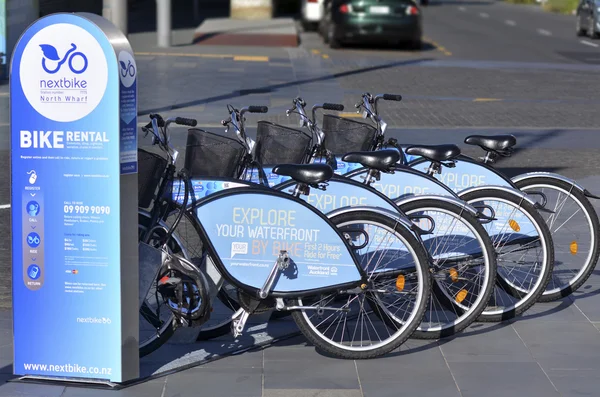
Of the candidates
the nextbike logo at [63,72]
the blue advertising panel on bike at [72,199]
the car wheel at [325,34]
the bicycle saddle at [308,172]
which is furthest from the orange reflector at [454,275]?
the car wheel at [325,34]

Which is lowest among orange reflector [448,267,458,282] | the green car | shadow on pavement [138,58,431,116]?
shadow on pavement [138,58,431,116]

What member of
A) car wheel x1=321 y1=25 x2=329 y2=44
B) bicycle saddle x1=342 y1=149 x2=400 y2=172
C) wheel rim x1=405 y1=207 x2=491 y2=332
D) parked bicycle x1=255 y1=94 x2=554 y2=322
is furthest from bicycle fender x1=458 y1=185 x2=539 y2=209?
car wheel x1=321 y1=25 x2=329 y2=44

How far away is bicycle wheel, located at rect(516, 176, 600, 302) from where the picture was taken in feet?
20.3

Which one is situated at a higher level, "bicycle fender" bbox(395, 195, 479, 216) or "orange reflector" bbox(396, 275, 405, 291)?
"bicycle fender" bbox(395, 195, 479, 216)

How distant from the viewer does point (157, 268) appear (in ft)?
16.4

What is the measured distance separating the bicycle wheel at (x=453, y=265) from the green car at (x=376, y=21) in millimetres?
18328

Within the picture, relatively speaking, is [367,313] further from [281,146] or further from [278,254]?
[281,146]

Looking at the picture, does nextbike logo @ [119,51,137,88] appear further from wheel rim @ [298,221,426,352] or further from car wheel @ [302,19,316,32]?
car wheel @ [302,19,316,32]

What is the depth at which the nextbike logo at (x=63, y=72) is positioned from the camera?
440 centimetres

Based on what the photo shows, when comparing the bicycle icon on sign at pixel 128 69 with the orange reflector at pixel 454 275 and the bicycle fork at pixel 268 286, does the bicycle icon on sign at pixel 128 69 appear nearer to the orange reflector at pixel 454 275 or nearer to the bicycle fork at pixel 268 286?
the bicycle fork at pixel 268 286

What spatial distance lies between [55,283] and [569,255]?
3.66m

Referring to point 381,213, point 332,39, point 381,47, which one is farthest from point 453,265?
point 381,47

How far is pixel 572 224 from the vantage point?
6.52 metres

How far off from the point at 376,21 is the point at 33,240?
19732 mm
